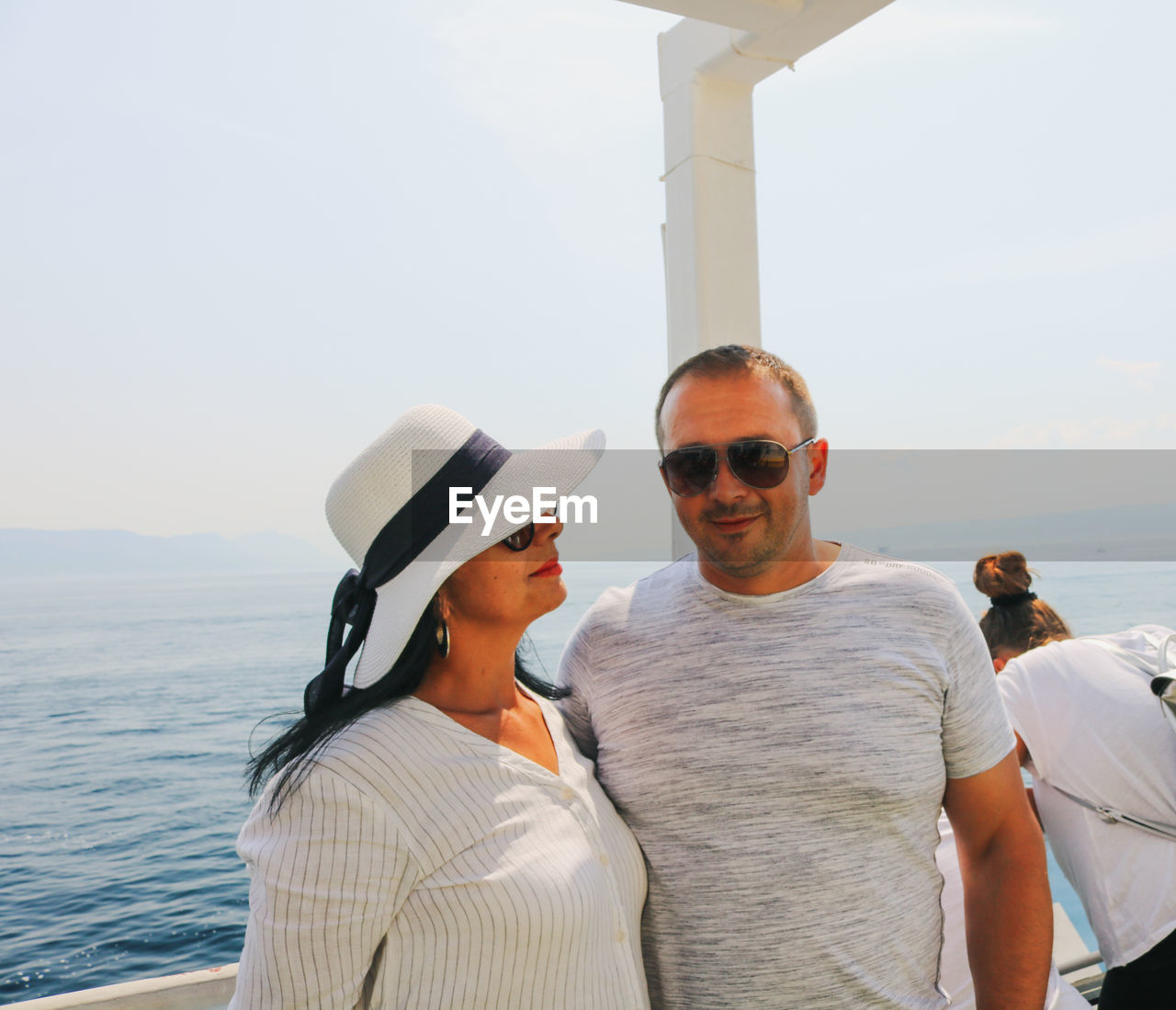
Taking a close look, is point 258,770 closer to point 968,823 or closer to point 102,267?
point 968,823

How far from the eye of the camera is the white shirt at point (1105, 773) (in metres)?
1.75

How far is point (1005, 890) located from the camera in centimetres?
129

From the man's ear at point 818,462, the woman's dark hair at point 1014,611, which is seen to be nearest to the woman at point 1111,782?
the woman's dark hair at point 1014,611

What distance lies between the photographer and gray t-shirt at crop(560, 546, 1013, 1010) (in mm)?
1179

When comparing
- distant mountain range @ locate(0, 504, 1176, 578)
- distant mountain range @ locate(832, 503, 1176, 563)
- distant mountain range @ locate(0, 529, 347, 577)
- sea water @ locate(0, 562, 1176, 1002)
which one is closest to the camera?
distant mountain range @ locate(0, 504, 1176, 578)

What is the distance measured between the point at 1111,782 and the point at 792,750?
1.02 meters

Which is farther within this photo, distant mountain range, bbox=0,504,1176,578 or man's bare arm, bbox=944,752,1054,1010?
distant mountain range, bbox=0,504,1176,578

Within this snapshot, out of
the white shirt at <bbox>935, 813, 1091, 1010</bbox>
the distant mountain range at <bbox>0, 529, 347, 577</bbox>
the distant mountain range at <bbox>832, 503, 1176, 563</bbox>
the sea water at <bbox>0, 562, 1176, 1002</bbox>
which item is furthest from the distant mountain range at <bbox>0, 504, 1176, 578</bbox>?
the distant mountain range at <bbox>0, 529, 347, 577</bbox>

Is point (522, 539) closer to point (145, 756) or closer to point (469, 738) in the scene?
point (469, 738)

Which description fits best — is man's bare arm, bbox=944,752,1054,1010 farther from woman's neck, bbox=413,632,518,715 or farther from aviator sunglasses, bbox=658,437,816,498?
woman's neck, bbox=413,632,518,715

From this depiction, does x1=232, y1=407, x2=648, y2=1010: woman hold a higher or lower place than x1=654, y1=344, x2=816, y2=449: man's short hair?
lower

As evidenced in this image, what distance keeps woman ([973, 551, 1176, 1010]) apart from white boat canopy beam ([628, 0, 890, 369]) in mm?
1029

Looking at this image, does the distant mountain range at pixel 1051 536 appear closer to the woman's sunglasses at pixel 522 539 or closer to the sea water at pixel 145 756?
the sea water at pixel 145 756

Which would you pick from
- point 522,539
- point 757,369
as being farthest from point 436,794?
point 757,369
